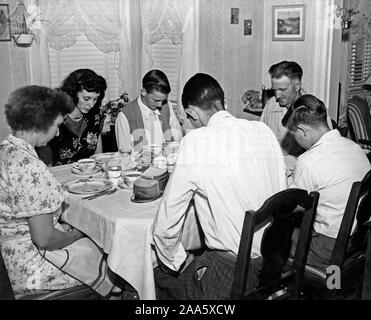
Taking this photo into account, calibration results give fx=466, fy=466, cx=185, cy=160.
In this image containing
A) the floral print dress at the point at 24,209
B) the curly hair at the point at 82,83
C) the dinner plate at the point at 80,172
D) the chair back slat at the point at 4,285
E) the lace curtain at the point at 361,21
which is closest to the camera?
the chair back slat at the point at 4,285

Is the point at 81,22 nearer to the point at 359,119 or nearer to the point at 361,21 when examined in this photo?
the point at 359,119

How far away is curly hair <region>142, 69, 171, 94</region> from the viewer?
8.34ft

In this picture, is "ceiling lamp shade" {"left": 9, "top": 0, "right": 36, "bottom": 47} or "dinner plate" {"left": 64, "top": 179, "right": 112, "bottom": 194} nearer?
"dinner plate" {"left": 64, "top": 179, "right": 112, "bottom": 194}

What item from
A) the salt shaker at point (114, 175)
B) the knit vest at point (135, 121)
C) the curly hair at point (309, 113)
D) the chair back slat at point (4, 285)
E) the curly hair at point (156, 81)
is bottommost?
the chair back slat at point (4, 285)

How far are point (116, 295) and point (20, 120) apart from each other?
719mm

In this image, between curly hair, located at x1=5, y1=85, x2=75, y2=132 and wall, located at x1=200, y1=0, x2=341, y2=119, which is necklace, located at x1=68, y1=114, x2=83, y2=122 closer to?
curly hair, located at x1=5, y1=85, x2=75, y2=132

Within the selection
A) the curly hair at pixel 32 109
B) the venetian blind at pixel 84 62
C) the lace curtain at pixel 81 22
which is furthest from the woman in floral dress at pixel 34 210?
the venetian blind at pixel 84 62

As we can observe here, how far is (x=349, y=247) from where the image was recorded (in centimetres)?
169

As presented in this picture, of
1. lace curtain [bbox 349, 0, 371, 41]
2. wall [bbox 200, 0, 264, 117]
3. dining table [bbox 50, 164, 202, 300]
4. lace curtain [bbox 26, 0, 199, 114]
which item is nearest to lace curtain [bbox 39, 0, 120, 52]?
lace curtain [bbox 26, 0, 199, 114]

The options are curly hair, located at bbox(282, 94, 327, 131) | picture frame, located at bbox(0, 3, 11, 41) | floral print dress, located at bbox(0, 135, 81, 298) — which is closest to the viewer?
floral print dress, located at bbox(0, 135, 81, 298)

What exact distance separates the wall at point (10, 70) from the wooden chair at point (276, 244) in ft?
6.68

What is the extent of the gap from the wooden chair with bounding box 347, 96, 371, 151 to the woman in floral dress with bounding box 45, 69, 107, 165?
221 centimetres

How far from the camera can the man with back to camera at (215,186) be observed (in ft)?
4.77

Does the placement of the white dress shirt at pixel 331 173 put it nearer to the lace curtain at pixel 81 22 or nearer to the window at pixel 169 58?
the lace curtain at pixel 81 22
